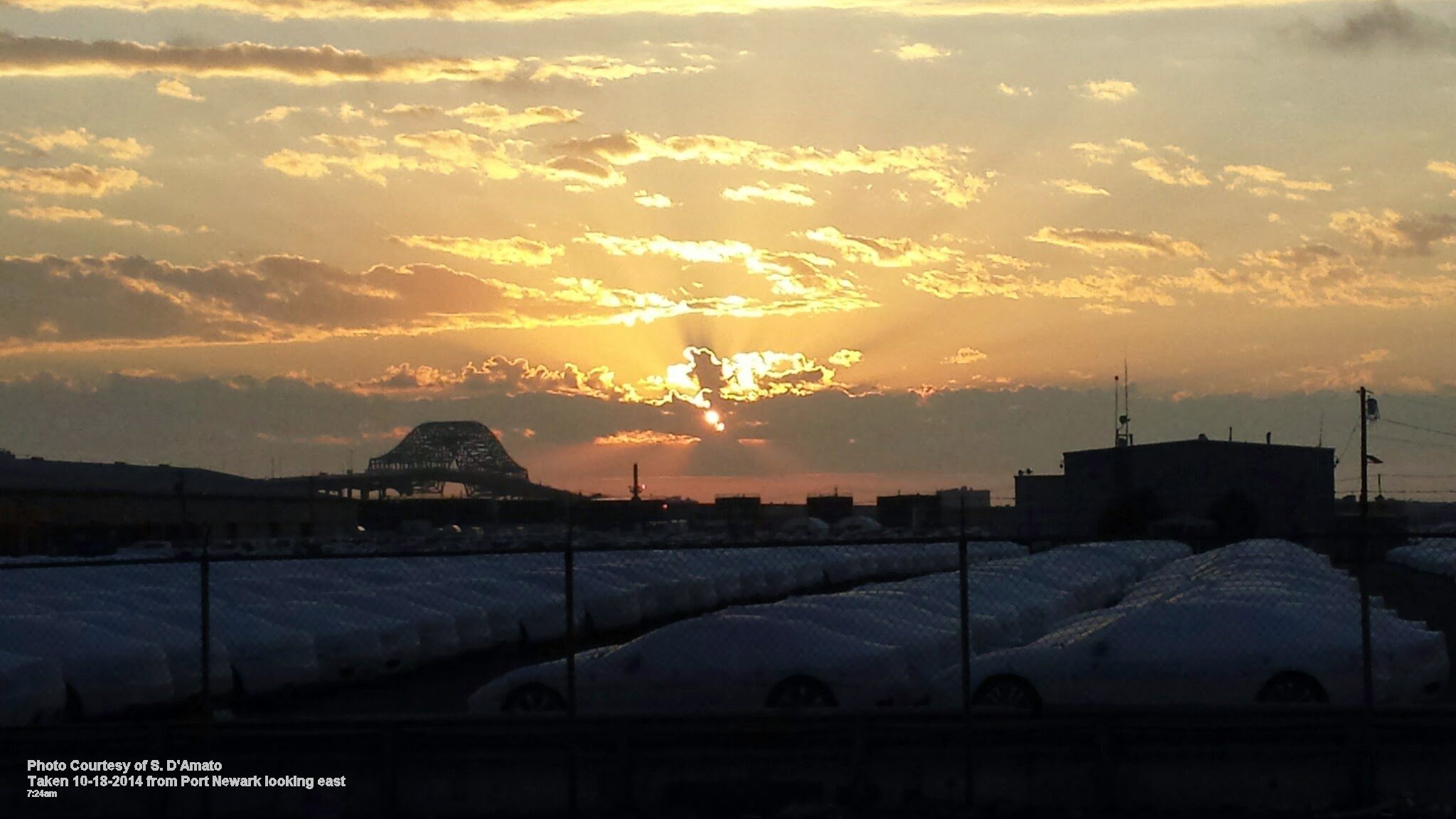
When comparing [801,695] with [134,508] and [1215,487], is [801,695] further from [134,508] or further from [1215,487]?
[134,508]

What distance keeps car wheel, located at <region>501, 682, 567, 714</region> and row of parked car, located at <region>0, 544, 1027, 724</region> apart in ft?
14.4

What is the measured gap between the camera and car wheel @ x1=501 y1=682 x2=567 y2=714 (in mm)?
16031

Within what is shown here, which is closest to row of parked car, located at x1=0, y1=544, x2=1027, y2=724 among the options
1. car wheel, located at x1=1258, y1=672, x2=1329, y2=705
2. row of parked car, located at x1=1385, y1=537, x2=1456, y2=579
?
car wheel, located at x1=1258, y1=672, x2=1329, y2=705

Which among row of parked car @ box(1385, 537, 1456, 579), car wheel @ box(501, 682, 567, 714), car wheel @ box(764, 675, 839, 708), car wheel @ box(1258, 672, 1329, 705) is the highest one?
car wheel @ box(1258, 672, 1329, 705)

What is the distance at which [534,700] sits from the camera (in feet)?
53.0

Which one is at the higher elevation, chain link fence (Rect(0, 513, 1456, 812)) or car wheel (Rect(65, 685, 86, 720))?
chain link fence (Rect(0, 513, 1456, 812))

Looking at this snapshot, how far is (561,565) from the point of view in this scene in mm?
37281

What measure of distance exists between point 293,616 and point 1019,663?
12301 millimetres

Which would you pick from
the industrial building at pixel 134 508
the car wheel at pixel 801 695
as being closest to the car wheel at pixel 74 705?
the car wheel at pixel 801 695

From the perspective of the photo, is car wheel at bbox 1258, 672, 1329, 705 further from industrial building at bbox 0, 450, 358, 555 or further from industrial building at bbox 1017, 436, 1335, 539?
industrial building at bbox 1017, 436, 1335, 539

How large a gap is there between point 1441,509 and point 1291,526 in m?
58.6

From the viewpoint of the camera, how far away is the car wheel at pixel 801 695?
Result: 49.5ft

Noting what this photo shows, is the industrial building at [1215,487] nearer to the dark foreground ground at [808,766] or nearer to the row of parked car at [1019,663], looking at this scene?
the row of parked car at [1019,663]

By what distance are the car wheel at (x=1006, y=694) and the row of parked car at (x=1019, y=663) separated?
0.04 feet
